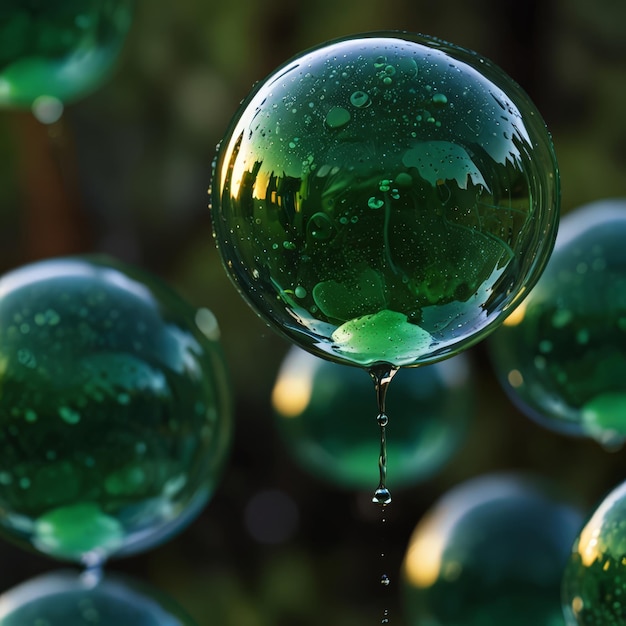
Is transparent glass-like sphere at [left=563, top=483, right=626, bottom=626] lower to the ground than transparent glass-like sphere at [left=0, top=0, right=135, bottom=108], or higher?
lower

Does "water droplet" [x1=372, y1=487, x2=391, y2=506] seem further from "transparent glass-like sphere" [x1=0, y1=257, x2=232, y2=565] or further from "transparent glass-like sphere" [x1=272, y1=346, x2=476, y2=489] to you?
"transparent glass-like sphere" [x1=272, y1=346, x2=476, y2=489]

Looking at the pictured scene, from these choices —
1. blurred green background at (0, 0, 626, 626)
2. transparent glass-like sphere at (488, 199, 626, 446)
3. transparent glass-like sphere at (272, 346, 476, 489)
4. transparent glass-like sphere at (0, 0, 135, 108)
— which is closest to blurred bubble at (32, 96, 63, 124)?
transparent glass-like sphere at (0, 0, 135, 108)

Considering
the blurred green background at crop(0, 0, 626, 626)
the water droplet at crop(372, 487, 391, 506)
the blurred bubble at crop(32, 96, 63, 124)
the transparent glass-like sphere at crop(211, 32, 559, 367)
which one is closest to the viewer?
the transparent glass-like sphere at crop(211, 32, 559, 367)

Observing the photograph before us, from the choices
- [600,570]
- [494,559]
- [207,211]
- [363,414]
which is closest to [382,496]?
[600,570]

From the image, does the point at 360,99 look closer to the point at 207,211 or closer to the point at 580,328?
the point at 580,328

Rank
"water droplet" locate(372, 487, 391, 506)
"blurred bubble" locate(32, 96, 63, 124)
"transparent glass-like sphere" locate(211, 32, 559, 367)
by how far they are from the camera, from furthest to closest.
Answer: "blurred bubble" locate(32, 96, 63, 124), "water droplet" locate(372, 487, 391, 506), "transparent glass-like sphere" locate(211, 32, 559, 367)

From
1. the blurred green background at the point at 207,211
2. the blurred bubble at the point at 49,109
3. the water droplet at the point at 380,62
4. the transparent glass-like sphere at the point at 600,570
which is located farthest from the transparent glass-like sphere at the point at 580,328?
the blurred green background at the point at 207,211

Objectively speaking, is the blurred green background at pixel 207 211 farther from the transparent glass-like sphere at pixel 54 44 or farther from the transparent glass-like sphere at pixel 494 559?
the transparent glass-like sphere at pixel 54 44
